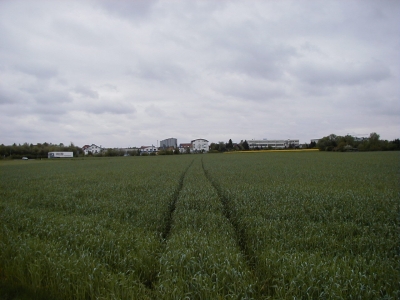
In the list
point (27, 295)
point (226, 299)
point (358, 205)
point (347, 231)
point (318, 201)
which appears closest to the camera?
point (226, 299)

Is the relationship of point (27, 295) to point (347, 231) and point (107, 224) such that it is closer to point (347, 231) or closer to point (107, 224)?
point (107, 224)

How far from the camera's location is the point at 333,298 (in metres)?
4.42

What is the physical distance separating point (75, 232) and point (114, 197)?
621 centimetres

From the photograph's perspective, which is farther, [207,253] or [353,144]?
[353,144]

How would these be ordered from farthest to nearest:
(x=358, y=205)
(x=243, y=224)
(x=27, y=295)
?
(x=358, y=205)
(x=243, y=224)
(x=27, y=295)

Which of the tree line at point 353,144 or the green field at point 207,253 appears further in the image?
the tree line at point 353,144

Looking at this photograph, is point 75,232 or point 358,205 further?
point 358,205

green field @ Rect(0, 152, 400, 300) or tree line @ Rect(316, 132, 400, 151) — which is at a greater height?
tree line @ Rect(316, 132, 400, 151)

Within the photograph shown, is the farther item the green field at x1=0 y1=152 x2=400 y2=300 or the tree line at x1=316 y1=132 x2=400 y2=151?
the tree line at x1=316 y1=132 x2=400 y2=151

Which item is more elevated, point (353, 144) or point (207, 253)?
point (353, 144)

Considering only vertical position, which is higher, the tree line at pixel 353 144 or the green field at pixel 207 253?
the tree line at pixel 353 144

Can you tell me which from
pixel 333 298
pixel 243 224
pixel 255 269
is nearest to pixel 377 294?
pixel 333 298

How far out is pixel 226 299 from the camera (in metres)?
4.76

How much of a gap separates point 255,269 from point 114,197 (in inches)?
402
